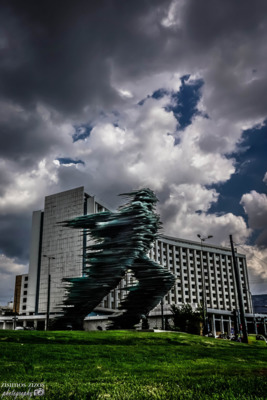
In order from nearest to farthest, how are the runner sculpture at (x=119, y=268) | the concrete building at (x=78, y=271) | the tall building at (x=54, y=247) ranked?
→ the runner sculpture at (x=119, y=268)
the concrete building at (x=78, y=271)
the tall building at (x=54, y=247)

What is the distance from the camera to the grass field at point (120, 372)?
5.50m

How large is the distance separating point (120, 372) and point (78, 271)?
65313mm

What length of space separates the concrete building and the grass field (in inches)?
1654

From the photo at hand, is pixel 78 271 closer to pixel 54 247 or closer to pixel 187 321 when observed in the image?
pixel 54 247

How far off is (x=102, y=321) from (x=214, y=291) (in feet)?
166

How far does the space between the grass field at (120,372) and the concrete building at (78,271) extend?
138 ft

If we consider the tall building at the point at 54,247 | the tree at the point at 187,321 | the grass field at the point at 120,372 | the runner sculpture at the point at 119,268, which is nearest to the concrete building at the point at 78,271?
the tall building at the point at 54,247

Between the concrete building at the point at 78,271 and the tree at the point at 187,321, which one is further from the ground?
the concrete building at the point at 78,271

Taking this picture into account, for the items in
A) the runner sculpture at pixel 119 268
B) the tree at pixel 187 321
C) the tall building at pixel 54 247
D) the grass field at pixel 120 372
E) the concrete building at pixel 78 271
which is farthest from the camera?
the tall building at pixel 54 247

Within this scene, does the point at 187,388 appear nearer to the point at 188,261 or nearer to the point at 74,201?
the point at 74,201

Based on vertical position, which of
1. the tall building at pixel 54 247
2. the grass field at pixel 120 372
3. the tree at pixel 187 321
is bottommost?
the grass field at pixel 120 372

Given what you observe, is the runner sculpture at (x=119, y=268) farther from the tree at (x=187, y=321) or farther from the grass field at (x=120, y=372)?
the grass field at (x=120, y=372)

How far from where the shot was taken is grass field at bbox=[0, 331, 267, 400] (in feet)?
18.1

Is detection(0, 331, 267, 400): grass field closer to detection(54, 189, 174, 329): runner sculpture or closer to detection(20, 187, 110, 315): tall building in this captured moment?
detection(54, 189, 174, 329): runner sculpture
